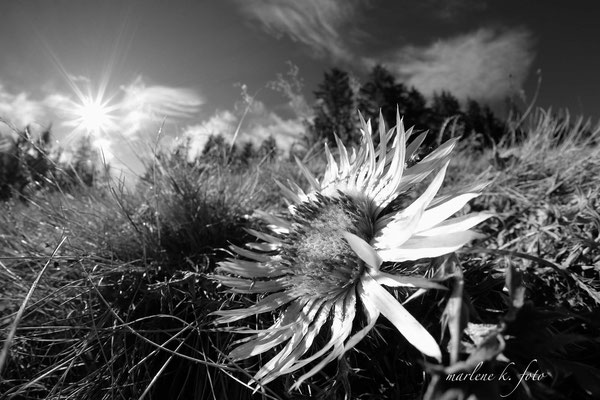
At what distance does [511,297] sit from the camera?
21.7 inches

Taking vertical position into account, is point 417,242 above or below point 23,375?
below

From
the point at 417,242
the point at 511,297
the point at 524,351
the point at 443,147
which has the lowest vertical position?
the point at 524,351

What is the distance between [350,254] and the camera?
854 mm

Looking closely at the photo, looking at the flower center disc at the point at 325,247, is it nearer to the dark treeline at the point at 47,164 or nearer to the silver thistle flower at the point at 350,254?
the silver thistle flower at the point at 350,254

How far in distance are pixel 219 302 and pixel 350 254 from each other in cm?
54

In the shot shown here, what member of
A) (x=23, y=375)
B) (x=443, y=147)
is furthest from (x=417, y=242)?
(x=23, y=375)

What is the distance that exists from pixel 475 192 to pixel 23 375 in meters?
1.52

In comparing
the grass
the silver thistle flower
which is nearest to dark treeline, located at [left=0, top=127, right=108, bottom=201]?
the grass

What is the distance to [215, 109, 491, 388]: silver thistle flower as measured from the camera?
0.68 m

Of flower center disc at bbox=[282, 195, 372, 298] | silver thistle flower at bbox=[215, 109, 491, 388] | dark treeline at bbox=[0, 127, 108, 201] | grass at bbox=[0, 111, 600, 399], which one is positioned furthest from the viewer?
dark treeline at bbox=[0, 127, 108, 201]

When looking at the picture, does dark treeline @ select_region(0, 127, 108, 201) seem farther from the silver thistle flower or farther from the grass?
the silver thistle flower

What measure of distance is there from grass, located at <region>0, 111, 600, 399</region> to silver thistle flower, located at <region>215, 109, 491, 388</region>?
0.20 feet

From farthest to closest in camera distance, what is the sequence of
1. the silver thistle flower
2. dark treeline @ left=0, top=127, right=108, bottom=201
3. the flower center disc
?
dark treeline @ left=0, top=127, right=108, bottom=201 < the flower center disc < the silver thistle flower

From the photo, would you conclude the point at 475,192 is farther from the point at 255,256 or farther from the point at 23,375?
the point at 23,375
